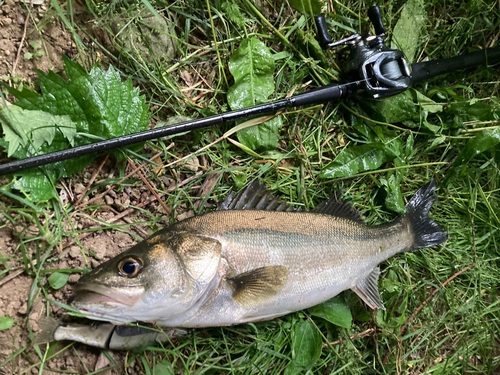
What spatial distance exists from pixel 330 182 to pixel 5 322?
2408mm

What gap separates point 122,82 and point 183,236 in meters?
1.27

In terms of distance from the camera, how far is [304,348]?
2.25 meters

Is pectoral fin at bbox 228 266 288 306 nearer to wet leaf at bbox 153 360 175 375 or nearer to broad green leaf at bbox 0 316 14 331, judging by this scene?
wet leaf at bbox 153 360 175 375

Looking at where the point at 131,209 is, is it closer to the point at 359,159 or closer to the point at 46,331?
the point at 46,331

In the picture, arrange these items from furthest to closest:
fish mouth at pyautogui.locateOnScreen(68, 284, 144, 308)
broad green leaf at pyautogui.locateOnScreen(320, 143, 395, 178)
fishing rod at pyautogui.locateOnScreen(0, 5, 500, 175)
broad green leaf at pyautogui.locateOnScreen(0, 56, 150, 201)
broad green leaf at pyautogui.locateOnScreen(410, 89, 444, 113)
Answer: broad green leaf at pyautogui.locateOnScreen(410, 89, 444, 113)
broad green leaf at pyautogui.locateOnScreen(320, 143, 395, 178)
fishing rod at pyautogui.locateOnScreen(0, 5, 500, 175)
broad green leaf at pyautogui.locateOnScreen(0, 56, 150, 201)
fish mouth at pyautogui.locateOnScreen(68, 284, 144, 308)

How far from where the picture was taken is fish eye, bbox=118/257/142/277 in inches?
65.8

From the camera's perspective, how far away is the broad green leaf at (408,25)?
8.54 ft

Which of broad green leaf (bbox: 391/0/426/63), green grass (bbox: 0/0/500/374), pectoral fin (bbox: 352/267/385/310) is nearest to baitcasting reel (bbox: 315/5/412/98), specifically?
green grass (bbox: 0/0/500/374)

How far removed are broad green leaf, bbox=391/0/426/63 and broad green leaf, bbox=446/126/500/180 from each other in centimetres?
91

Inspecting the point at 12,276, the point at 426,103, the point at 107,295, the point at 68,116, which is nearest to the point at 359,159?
the point at 426,103

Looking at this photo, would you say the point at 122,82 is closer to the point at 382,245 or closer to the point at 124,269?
the point at 124,269

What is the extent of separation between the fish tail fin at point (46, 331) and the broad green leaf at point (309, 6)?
287 centimetres

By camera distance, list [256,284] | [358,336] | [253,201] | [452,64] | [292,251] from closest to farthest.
Result: 1. [256,284]
2. [292,251]
3. [253,201]
4. [358,336]
5. [452,64]

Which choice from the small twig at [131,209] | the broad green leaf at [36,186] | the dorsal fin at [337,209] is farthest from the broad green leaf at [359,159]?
the broad green leaf at [36,186]
